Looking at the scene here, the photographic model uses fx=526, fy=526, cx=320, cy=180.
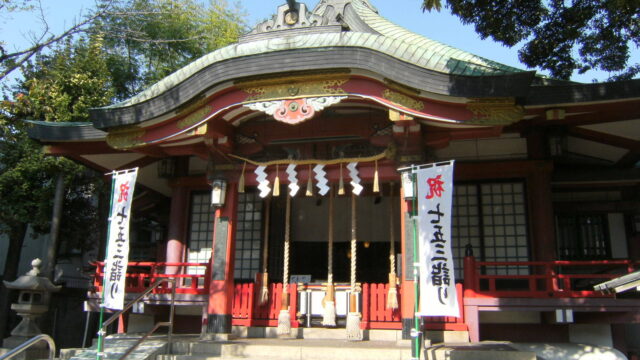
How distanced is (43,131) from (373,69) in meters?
6.60

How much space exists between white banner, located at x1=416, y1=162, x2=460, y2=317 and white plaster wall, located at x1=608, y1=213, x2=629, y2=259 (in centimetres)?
646

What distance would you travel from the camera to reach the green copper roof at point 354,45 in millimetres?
8102

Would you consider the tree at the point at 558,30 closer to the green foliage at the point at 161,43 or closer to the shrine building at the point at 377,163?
the shrine building at the point at 377,163

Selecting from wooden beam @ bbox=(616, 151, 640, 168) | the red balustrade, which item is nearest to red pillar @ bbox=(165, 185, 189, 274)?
the red balustrade

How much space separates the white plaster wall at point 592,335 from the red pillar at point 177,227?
7.96 m

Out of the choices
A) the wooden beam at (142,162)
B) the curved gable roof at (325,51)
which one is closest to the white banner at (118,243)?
the curved gable roof at (325,51)

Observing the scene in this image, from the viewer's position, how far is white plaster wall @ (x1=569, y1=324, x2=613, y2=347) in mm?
9133

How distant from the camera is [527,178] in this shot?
988 centimetres

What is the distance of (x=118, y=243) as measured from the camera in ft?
27.8

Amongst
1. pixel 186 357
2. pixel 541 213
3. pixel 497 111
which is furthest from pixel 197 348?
pixel 541 213

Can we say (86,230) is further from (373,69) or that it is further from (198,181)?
(373,69)

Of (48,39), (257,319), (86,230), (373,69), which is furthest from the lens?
(86,230)

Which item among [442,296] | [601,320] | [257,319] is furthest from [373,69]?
[601,320]

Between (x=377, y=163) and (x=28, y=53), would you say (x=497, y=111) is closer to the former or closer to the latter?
(x=377, y=163)
